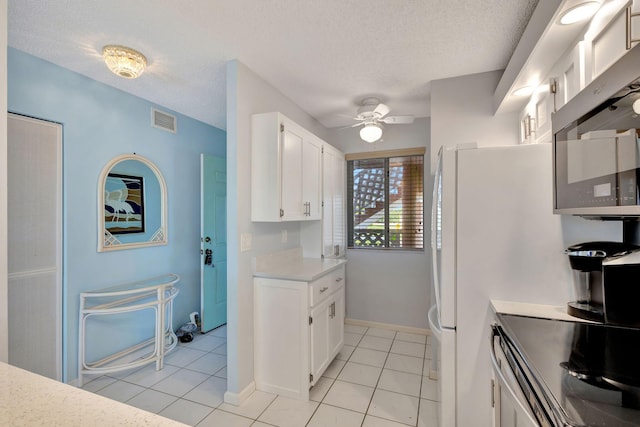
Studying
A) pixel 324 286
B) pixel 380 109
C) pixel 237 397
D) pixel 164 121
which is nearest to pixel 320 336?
pixel 324 286

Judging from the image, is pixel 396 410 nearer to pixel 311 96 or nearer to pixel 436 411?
pixel 436 411

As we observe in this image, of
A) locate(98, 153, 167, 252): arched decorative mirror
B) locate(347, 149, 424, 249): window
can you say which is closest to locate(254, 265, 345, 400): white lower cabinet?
locate(98, 153, 167, 252): arched decorative mirror

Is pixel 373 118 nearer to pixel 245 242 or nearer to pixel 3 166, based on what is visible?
pixel 245 242

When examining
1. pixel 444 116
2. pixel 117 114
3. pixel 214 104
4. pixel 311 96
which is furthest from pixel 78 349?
pixel 444 116

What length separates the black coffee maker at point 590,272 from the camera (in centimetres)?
122

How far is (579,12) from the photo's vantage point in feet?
3.90

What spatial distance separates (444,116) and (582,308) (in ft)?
5.69

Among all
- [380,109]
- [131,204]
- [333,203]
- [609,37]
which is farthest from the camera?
[333,203]

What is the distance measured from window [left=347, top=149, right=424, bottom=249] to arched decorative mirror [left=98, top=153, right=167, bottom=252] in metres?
2.23

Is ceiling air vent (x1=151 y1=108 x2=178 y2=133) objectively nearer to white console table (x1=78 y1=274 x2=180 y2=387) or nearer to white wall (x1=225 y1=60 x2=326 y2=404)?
white wall (x1=225 y1=60 x2=326 y2=404)

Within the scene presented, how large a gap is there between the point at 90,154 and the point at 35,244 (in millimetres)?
796

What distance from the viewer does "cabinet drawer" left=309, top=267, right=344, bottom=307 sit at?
7.48 ft

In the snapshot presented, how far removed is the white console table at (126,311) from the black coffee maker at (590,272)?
9.13ft

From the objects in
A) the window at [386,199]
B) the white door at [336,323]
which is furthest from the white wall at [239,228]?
the window at [386,199]
